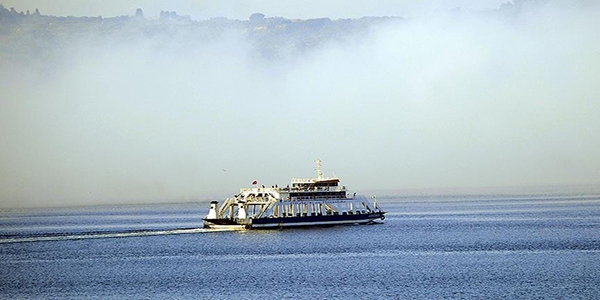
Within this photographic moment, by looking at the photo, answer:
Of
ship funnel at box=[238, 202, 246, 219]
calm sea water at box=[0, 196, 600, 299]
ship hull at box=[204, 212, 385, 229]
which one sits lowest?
calm sea water at box=[0, 196, 600, 299]

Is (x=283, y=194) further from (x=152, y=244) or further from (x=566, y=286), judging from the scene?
(x=566, y=286)

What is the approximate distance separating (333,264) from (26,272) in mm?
34451

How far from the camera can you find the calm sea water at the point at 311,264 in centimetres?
8131

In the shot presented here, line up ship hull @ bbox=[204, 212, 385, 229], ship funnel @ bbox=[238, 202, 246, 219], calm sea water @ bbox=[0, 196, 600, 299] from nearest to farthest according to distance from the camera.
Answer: calm sea water @ bbox=[0, 196, 600, 299]
ship hull @ bbox=[204, 212, 385, 229]
ship funnel @ bbox=[238, 202, 246, 219]

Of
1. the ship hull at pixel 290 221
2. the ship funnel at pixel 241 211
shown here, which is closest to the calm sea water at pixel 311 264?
the ship hull at pixel 290 221

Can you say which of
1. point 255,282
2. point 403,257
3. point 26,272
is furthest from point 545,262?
point 26,272

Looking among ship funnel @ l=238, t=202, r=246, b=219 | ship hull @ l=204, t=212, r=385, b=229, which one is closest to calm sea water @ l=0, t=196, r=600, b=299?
ship hull @ l=204, t=212, r=385, b=229

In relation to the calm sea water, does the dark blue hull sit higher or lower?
higher

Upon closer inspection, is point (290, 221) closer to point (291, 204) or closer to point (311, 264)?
point (291, 204)

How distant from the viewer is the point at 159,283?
89.0 m

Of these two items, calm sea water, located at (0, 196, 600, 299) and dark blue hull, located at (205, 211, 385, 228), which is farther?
dark blue hull, located at (205, 211, 385, 228)

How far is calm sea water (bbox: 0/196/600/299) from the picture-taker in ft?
267

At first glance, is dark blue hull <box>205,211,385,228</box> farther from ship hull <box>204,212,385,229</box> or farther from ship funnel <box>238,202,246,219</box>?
ship funnel <box>238,202,246,219</box>

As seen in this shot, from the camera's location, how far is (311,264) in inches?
3996
